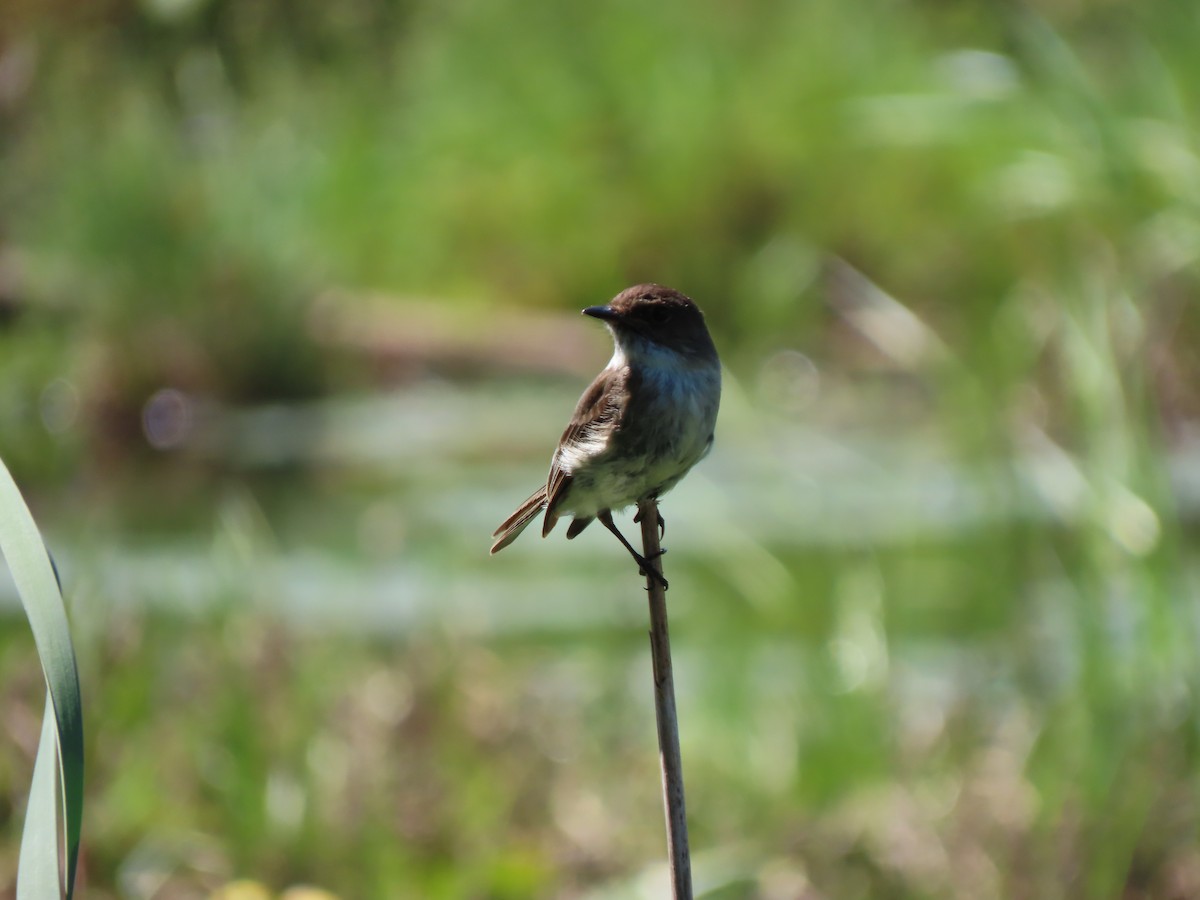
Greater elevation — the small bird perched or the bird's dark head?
the bird's dark head

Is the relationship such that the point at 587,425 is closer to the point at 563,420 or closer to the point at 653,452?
the point at 653,452

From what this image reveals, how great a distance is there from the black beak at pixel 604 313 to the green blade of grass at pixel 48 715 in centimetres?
78

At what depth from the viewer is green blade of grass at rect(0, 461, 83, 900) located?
86 cm

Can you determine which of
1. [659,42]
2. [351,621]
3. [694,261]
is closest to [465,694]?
[351,621]

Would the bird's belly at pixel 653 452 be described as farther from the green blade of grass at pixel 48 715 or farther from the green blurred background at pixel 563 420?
the green blurred background at pixel 563 420

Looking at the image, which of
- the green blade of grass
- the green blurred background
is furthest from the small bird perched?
the green blurred background

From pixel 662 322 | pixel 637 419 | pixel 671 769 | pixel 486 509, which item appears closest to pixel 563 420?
pixel 486 509

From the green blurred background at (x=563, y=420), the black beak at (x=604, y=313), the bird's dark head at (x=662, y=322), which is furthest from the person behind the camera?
the green blurred background at (x=563, y=420)

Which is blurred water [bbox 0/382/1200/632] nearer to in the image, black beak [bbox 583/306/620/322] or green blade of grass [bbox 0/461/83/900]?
black beak [bbox 583/306/620/322]

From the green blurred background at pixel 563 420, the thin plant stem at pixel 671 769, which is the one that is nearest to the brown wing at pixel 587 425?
the thin plant stem at pixel 671 769

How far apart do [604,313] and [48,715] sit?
2.96 ft

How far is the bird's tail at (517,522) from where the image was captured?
65.2 inches

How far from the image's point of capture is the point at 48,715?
3.14ft

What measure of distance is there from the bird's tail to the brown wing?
18mm
